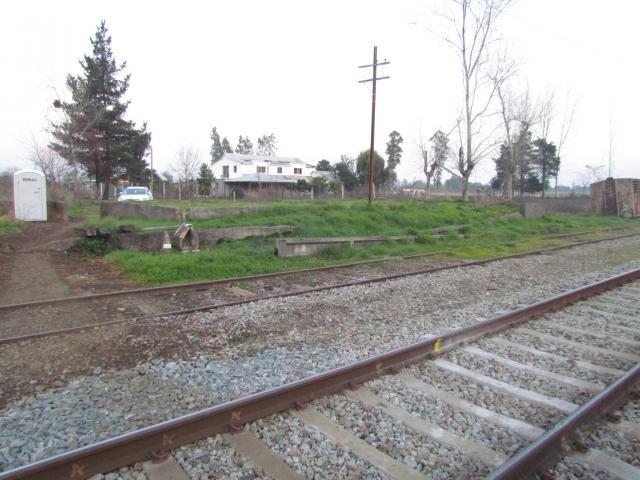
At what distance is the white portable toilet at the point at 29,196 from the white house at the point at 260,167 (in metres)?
48.9

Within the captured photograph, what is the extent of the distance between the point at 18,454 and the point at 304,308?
4.70 m

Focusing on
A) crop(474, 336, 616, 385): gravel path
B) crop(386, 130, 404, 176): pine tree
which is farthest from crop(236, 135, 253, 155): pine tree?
crop(474, 336, 616, 385): gravel path

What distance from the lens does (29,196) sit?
18219 mm

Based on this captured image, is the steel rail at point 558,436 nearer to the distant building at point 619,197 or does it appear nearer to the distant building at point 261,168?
the distant building at point 619,197

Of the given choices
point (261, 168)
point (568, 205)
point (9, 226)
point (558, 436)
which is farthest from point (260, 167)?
point (558, 436)

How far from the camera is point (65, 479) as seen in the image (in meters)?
2.98

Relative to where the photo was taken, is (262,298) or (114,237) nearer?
(262,298)

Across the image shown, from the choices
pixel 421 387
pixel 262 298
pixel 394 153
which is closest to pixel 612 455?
pixel 421 387

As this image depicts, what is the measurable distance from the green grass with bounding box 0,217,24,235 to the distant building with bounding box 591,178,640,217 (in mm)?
33828

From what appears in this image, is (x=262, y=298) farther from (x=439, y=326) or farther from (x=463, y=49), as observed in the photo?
(x=463, y=49)

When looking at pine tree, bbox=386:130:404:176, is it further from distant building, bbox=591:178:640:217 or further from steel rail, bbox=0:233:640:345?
steel rail, bbox=0:233:640:345

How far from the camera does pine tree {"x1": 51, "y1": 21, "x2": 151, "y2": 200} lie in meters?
35.1

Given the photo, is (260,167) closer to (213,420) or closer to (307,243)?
(307,243)

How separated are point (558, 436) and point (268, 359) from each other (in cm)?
301
